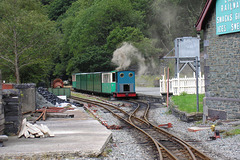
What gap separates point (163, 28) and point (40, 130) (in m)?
57.3

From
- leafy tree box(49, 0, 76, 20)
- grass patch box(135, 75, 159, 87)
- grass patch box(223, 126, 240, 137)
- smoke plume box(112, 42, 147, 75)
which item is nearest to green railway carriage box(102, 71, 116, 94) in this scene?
smoke plume box(112, 42, 147, 75)

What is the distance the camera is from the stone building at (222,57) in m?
13.3

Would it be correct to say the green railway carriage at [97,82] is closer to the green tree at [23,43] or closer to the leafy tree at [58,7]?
the green tree at [23,43]

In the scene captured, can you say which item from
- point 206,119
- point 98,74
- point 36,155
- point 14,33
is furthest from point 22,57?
point 36,155

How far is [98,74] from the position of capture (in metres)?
34.2

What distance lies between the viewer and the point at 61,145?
874cm

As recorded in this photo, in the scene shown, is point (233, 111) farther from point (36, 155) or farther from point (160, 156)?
point (36, 155)

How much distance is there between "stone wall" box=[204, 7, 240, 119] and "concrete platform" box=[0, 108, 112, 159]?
210 inches

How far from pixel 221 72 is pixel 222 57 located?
62 centimetres

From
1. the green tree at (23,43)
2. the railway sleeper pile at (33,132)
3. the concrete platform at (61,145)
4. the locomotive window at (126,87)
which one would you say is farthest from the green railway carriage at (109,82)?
the railway sleeper pile at (33,132)

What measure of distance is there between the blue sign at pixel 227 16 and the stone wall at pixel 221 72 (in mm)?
246

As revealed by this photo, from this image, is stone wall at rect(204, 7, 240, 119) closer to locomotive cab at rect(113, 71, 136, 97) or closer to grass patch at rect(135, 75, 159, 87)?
locomotive cab at rect(113, 71, 136, 97)

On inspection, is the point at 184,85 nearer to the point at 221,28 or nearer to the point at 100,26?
the point at 221,28

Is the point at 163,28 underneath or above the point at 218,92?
above
